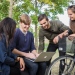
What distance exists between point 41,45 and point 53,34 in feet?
1.17

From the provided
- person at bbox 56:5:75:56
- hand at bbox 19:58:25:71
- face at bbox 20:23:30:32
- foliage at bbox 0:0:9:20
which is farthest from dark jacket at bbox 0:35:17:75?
foliage at bbox 0:0:9:20

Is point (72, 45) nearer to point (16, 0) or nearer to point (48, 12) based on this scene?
point (16, 0)

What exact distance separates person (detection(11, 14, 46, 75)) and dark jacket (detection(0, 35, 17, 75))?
325mm

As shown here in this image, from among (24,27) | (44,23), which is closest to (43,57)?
(24,27)

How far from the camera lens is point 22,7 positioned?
16.2m

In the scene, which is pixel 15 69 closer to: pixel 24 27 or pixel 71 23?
pixel 24 27

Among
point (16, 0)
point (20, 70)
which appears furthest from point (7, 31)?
point (16, 0)

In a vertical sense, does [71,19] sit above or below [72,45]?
above

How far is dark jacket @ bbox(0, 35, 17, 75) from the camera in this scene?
354 centimetres

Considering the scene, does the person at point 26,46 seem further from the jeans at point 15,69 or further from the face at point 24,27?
the jeans at point 15,69

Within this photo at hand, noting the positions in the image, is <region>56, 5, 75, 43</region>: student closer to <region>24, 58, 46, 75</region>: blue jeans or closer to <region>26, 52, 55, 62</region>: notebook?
<region>26, 52, 55, 62</region>: notebook

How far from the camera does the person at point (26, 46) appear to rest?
157 inches

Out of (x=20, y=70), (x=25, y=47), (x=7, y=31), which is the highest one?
(x=7, y=31)

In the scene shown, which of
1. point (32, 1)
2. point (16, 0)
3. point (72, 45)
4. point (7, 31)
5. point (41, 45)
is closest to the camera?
point (7, 31)
